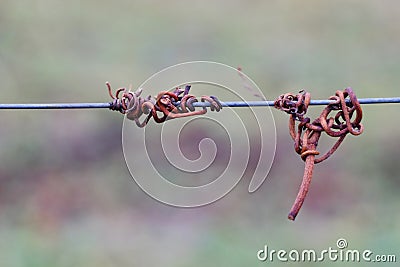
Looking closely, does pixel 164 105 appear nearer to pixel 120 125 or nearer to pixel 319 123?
pixel 319 123

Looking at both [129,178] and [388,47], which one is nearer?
[129,178]

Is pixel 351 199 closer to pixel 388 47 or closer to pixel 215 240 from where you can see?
pixel 215 240

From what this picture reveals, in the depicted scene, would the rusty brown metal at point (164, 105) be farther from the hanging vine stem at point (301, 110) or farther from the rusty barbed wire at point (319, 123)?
the rusty barbed wire at point (319, 123)

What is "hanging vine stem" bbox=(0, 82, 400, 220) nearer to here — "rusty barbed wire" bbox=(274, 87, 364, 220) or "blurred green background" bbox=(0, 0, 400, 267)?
"rusty barbed wire" bbox=(274, 87, 364, 220)

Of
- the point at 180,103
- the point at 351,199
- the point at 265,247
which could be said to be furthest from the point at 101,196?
the point at 180,103
